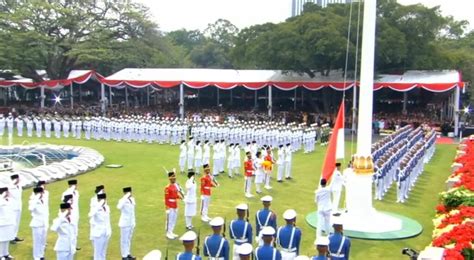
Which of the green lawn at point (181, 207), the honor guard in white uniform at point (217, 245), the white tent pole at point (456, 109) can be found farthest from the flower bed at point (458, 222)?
the white tent pole at point (456, 109)

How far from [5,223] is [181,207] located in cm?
473

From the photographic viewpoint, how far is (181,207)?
12.7m

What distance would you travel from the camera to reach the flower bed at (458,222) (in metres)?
7.04

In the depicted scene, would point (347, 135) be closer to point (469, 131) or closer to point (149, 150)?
point (469, 131)

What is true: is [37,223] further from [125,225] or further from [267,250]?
[267,250]

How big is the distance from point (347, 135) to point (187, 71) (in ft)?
45.5

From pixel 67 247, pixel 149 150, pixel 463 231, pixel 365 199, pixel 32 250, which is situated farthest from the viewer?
pixel 149 150

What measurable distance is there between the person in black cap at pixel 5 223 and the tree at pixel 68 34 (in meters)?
26.7

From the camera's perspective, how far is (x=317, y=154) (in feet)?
74.4

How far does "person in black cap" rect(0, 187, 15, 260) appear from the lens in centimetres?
860

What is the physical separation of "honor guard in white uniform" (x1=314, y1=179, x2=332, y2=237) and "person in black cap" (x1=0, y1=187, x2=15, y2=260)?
5.35m

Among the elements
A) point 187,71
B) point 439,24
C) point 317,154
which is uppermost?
point 439,24

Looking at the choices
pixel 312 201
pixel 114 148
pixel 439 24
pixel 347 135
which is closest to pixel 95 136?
pixel 114 148

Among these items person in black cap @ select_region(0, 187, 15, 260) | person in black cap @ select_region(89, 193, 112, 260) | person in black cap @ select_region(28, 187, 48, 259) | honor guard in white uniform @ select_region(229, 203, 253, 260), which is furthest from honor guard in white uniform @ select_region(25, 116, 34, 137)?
honor guard in white uniform @ select_region(229, 203, 253, 260)
